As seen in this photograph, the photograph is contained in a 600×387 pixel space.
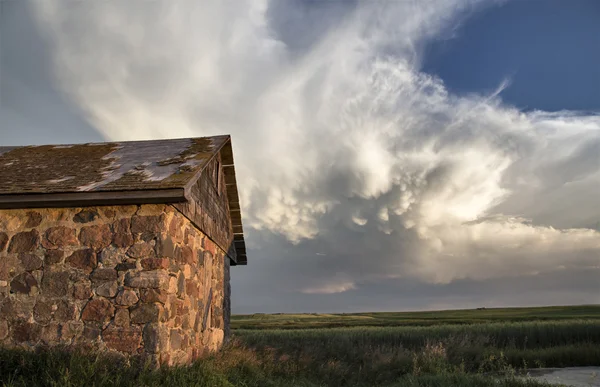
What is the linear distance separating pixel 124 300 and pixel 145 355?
39.5 inches

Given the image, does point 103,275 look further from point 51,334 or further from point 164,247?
point 51,334

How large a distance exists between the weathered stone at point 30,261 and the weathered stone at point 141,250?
177cm

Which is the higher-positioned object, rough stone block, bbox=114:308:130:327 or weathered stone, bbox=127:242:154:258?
weathered stone, bbox=127:242:154:258

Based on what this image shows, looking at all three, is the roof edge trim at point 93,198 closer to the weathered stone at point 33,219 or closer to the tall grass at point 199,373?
the weathered stone at point 33,219

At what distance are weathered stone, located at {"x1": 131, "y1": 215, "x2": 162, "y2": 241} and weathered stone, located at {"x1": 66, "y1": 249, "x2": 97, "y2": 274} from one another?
88 centimetres

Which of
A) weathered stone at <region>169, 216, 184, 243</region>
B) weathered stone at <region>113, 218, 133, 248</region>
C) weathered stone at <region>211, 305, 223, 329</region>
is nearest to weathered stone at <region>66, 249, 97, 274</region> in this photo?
weathered stone at <region>113, 218, 133, 248</region>

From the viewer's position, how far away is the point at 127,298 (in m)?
7.58

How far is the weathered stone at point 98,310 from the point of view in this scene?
758 centimetres

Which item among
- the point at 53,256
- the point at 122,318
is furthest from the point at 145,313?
the point at 53,256

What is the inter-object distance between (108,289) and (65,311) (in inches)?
34.5

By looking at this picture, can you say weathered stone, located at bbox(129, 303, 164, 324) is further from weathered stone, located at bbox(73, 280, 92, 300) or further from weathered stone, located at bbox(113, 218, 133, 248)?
weathered stone, located at bbox(113, 218, 133, 248)

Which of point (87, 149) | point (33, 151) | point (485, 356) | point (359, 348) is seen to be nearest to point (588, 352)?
point (485, 356)

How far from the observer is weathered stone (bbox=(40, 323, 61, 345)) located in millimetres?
7645

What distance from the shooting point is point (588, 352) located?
16562 mm
